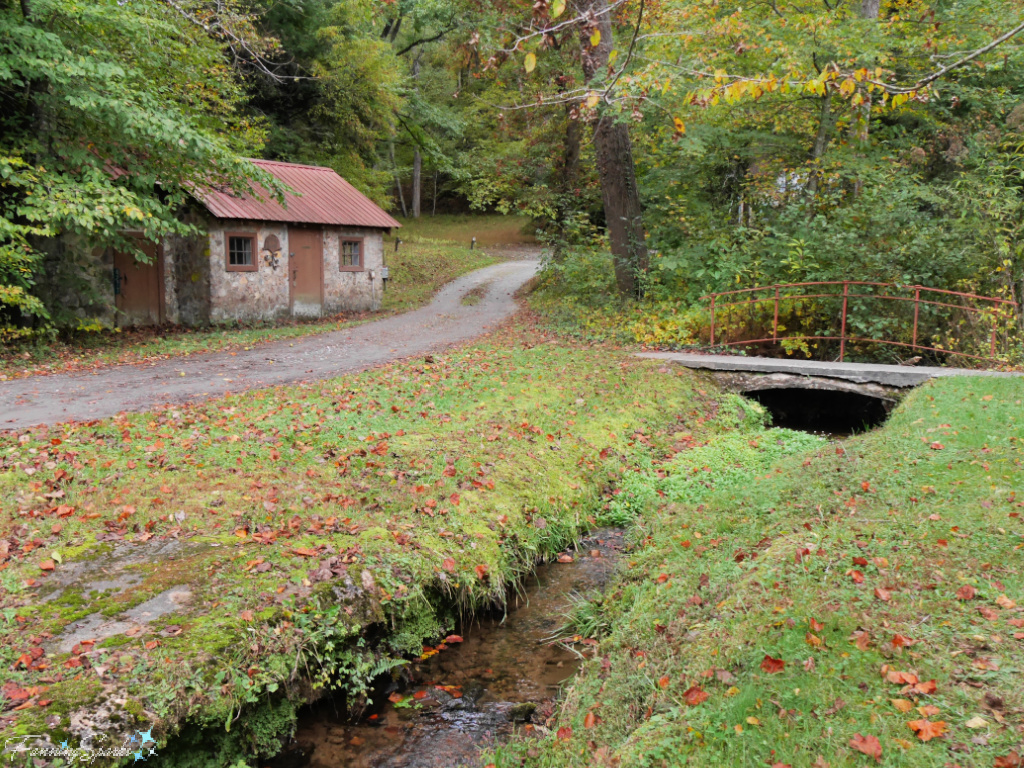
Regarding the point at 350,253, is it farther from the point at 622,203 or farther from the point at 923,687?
the point at 923,687

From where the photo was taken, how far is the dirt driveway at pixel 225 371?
923 cm

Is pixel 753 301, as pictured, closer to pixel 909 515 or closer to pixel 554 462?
pixel 554 462

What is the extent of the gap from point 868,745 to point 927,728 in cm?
27

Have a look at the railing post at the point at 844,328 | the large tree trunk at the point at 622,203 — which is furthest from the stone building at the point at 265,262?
the railing post at the point at 844,328

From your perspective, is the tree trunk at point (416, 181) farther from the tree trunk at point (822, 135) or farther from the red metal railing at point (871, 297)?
the red metal railing at point (871, 297)

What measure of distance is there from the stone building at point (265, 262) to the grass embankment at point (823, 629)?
13.5 meters

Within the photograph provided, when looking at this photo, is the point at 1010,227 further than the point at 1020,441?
Yes

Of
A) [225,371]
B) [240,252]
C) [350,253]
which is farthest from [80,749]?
[350,253]

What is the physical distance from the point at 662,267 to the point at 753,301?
2.68m

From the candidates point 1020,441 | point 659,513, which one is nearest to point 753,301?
point 1020,441

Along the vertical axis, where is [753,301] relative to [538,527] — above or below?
above

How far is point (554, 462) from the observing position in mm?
7828

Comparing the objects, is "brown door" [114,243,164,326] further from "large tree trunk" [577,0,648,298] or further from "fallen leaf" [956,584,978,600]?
"fallen leaf" [956,584,978,600]

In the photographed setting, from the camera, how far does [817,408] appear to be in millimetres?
13148
